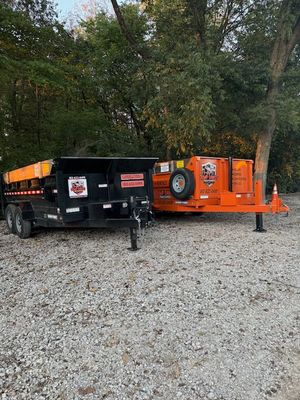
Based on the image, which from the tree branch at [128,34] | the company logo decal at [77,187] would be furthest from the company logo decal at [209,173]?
the tree branch at [128,34]

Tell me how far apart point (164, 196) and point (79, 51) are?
829cm

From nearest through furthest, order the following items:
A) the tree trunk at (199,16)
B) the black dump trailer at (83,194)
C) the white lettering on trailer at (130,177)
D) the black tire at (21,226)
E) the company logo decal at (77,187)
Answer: the black dump trailer at (83,194) → the company logo decal at (77,187) → the white lettering on trailer at (130,177) → the black tire at (21,226) → the tree trunk at (199,16)

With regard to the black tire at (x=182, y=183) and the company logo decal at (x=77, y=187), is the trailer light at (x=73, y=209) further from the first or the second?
the black tire at (x=182, y=183)

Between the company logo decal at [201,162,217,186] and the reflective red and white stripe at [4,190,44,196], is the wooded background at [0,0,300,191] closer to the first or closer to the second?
the company logo decal at [201,162,217,186]

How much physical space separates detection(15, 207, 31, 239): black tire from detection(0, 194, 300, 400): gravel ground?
1580 millimetres

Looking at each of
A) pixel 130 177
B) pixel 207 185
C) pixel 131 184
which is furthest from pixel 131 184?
pixel 207 185

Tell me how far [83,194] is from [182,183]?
282 cm

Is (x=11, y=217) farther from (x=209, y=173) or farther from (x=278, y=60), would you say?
(x=278, y=60)

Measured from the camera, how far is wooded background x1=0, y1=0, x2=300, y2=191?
875cm

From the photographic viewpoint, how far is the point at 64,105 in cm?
1384

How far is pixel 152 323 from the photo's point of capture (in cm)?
312

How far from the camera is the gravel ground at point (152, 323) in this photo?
230 centimetres

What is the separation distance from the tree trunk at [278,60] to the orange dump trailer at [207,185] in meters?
2.26

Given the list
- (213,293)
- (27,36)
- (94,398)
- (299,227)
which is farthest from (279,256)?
(27,36)
